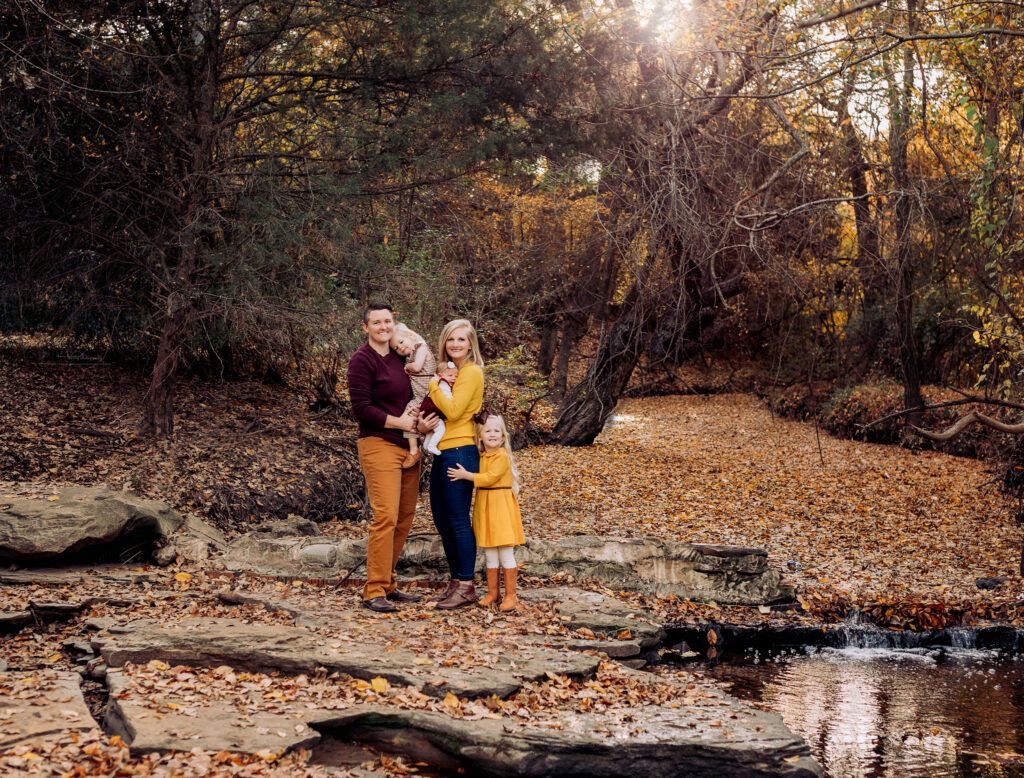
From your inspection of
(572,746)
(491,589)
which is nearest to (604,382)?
(491,589)

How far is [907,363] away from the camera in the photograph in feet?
51.1

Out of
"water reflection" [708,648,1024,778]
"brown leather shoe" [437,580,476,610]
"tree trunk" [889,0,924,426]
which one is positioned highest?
"tree trunk" [889,0,924,426]

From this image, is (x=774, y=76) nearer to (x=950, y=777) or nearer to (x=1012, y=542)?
(x=1012, y=542)

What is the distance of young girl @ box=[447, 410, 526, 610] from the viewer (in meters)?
6.01

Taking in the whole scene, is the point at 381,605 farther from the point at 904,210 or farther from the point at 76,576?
the point at 904,210

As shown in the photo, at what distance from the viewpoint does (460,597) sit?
20.4 ft

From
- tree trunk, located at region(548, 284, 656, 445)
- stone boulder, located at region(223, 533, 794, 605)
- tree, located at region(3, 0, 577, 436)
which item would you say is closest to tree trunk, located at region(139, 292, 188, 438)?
tree, located at region(3, 0, 577, 436)

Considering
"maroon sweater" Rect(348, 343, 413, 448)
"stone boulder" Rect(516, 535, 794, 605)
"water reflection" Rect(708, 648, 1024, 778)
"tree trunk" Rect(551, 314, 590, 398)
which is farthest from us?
"tree trunk" Rect(551, 314, 590, 398)

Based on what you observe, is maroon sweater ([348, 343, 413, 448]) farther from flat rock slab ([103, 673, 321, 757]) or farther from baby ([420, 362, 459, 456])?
flat rock slab ([103, 673, 321, 757])

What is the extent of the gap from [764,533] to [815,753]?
522 cm

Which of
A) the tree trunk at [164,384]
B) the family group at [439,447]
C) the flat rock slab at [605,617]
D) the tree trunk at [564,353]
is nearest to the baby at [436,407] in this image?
the family group at [439,447]

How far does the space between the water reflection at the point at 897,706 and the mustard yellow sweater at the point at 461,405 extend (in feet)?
8.19

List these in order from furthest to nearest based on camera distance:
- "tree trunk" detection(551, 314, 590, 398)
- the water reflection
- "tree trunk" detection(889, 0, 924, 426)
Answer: "tree trunk" detection(551, 314, 590, 398) < "tree trunk" detection(889, 0, 924, 426) < the water reflection

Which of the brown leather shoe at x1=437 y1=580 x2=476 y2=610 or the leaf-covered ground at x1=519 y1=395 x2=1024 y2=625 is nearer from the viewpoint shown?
the brown leather shoe at x1=437 y1=580 x2=476 y2=610
